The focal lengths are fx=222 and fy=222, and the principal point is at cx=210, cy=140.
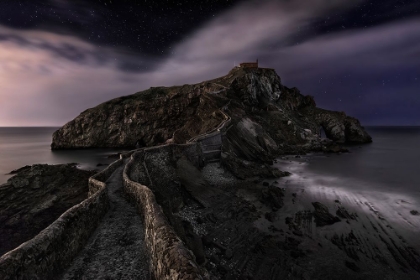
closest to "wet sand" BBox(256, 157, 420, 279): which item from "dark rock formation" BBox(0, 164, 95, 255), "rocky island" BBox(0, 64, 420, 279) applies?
"rocky island" BBox(0, 64, 420, 279)

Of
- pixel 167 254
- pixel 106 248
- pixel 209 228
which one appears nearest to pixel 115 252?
pixel 106 248

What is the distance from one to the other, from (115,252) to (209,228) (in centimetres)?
1025

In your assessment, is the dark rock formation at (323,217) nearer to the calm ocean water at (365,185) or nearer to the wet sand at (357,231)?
the wet sand at (357,231)

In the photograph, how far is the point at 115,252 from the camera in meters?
8.83

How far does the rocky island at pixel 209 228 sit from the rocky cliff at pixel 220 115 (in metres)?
8.70

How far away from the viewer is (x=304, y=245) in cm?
1625

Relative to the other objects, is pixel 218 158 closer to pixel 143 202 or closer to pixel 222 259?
pixel 222 259

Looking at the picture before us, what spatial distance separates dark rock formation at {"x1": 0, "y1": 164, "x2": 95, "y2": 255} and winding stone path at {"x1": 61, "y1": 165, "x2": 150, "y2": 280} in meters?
11.9

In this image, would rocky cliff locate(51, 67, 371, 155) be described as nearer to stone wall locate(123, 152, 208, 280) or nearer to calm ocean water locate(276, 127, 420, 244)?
calm ocean water locate(276, 127, 420, 244)

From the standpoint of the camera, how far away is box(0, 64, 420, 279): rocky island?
24.8ft

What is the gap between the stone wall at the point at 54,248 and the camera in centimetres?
616

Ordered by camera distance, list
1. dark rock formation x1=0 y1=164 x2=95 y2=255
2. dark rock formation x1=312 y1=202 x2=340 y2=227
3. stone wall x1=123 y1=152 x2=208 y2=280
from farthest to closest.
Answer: dark rock formation x1=312 y1=202 x2=340 y2=227 < dark rock formation x1=0 y1=164 x2=95 y2=255 < stone wall x1=123 y1=152 x2=208 y2=280

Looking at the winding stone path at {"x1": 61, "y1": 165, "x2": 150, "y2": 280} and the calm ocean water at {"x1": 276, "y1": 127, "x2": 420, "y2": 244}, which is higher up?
the winding stone path at {"x1": 61, "y1": 165, "x2": 150, "y2": 280}

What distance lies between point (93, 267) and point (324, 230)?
57.1 feet
